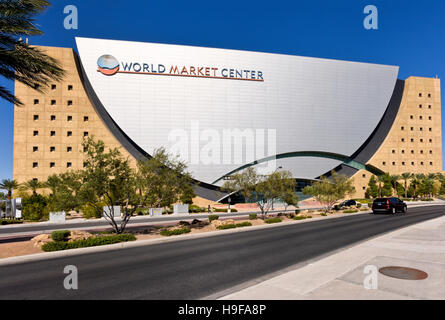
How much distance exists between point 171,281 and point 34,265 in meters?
6.57

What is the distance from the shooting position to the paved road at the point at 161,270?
6.46 meters

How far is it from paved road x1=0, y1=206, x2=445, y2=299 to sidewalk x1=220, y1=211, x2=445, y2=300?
101 cm

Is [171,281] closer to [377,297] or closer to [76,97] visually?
[377,297]

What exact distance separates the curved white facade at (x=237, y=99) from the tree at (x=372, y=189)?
9637 millimetres

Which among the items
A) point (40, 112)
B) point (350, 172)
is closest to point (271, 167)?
point (350, 172)

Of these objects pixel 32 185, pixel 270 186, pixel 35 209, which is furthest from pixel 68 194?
pixel 32 185

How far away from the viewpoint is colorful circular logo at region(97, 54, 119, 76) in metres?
53.7

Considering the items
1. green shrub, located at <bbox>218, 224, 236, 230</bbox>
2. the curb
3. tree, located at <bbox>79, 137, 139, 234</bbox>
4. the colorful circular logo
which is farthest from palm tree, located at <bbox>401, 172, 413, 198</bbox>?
the colorful circular logo

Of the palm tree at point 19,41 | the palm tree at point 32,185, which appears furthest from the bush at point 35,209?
the palm tree at point 19,41

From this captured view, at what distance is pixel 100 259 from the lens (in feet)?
33.8

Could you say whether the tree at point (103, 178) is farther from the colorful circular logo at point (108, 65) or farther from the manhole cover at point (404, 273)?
the colorful circular logo at point (108, 65)

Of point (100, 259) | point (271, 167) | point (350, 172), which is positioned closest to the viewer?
point (100, 259)

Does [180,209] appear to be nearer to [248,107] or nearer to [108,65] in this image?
[248,107]
